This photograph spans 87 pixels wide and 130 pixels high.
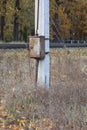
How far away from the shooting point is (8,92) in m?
8.00

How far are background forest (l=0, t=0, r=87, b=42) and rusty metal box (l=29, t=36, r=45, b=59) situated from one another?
3203cm

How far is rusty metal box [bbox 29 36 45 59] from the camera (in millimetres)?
8211

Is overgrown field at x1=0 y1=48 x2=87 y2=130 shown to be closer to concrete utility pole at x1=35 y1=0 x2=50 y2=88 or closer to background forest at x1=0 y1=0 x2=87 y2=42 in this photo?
concrete utility pole at x1=35 y1=0 x2=50 y2=88

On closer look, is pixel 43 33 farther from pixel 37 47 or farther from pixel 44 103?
pixel 44 103

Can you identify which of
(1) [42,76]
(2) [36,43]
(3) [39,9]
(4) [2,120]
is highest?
(3) [39,9]

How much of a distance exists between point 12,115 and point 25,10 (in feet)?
134

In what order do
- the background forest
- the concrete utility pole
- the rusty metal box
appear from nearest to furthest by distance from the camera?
the rusty metal box, the concrete utility pole, the background forest

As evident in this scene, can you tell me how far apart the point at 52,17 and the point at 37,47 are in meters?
33.7

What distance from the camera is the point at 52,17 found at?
1636 inches

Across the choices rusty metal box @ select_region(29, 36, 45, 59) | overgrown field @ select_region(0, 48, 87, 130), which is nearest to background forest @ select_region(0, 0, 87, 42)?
overgrown field @ select_region(0, 48, 87, 130)

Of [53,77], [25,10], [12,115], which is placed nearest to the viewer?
[12,115]

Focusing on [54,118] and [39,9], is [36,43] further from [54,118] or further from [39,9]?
[54,118]

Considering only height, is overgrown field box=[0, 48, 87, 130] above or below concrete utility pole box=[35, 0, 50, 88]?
below

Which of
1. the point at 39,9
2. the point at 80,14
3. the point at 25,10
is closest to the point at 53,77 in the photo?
the point at 39,9
